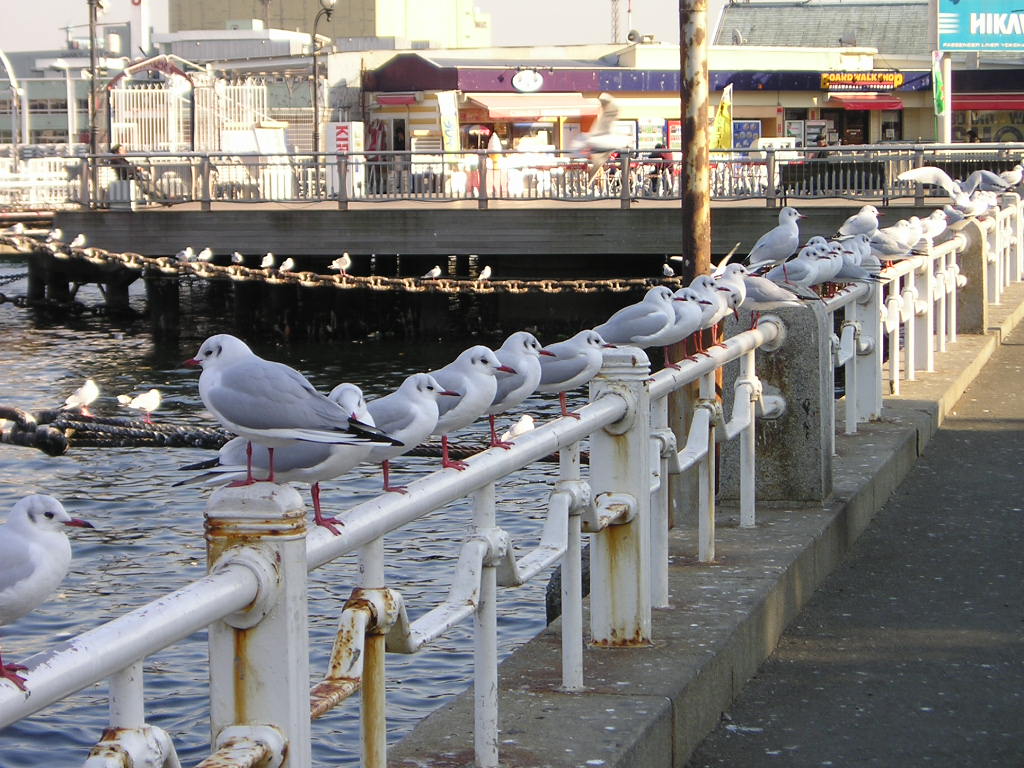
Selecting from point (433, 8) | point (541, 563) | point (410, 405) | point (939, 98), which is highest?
point (433, 8)

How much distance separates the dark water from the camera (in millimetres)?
9719

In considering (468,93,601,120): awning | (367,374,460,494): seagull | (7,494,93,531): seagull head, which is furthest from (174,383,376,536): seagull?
(468,93,601,120): awning

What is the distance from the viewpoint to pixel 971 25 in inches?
1734

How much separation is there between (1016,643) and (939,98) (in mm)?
34555

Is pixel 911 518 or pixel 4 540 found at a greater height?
pixel 4 540

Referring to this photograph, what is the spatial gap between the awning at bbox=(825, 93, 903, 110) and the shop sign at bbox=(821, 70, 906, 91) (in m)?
0.27

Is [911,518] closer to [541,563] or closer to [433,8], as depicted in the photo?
[541,563]

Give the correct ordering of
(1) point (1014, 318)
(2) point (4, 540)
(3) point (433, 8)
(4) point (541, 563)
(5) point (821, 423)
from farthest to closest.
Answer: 1. (3) point (433, 8)
2. (1) point (1014, 318)
3. (5) point (821, 423)
4. (4) point (541, 563)
5. (2) point (4, 540)

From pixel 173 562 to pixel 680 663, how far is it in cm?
991

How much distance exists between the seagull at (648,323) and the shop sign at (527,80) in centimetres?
4584

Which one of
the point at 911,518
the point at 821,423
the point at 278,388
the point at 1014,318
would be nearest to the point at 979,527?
the point at 911,518

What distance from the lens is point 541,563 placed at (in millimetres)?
4398

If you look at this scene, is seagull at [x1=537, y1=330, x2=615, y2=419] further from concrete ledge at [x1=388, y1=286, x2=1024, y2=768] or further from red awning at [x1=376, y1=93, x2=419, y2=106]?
red awning at [x1=376, y1=93, x2=419, y2=106]

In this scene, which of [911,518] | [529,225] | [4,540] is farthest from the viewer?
[529,225]
